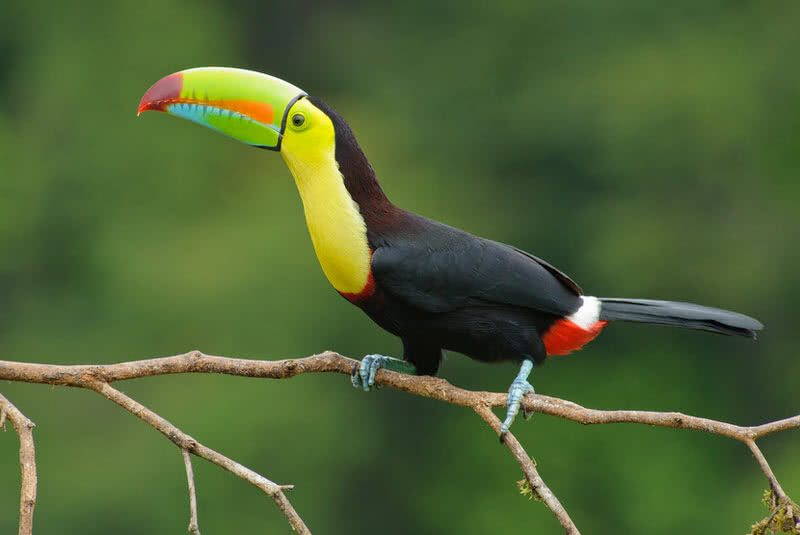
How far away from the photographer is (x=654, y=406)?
35.9ft

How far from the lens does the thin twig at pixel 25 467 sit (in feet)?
7.62

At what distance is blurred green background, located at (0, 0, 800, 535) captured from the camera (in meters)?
10.7

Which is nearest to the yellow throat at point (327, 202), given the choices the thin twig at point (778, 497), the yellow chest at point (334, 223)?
the yellow chest at point (334, 223)

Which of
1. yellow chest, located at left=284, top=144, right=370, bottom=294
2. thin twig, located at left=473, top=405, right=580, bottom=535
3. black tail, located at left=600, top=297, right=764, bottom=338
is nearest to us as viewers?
thin twig, located at left=473, top=405, right=580, bottom=535

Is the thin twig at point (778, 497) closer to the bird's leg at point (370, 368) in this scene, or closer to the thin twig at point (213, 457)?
the thin twig at point (213, 457)

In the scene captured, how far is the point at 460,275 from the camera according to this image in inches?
129

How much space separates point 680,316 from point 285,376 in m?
1.20

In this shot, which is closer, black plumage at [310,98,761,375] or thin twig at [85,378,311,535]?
thin twig at [85,378,311,535]

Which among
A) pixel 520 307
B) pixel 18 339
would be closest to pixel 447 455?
pixel 18 339

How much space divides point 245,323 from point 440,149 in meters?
3.02

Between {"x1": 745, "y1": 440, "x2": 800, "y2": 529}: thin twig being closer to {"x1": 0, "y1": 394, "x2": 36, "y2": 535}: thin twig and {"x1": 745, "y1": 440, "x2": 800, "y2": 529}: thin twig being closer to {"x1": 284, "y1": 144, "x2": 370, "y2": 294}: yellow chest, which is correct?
{"x1": 284, "y1": 144, "x2": 370, "y2": 294}: yellow chest

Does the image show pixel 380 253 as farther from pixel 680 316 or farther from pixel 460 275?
pixel 680 316

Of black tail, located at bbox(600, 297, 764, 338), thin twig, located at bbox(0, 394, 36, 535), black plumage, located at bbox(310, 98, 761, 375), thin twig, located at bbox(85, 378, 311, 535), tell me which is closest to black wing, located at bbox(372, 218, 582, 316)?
black plumage, located at bbox(310, 98, 761, 375)

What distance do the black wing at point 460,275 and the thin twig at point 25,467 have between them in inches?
38.6
